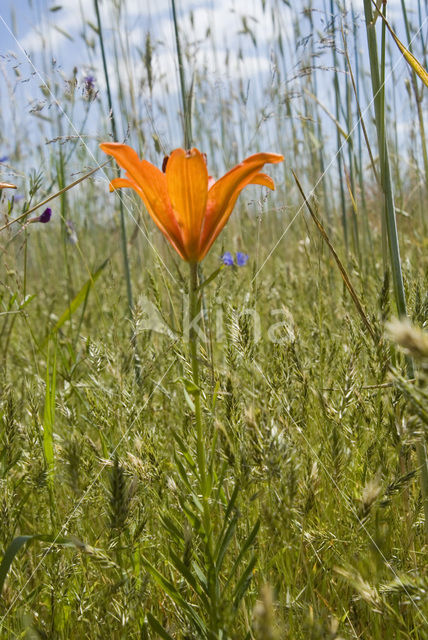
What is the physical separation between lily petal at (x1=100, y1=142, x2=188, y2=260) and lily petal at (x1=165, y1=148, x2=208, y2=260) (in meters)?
0.01

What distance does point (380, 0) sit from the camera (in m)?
0.78

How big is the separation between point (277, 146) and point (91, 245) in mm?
1957

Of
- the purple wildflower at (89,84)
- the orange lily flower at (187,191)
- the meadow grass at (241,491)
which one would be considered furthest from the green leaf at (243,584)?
the purple wildflower at (89,84)

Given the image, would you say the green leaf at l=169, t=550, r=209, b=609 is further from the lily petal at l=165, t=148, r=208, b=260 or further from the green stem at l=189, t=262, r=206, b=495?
the lily petal at l=165, t=148, r=208, b=260

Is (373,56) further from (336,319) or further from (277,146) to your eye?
Answer: (277,146)

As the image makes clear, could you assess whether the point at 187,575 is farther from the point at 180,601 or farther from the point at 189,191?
the point at 189,191

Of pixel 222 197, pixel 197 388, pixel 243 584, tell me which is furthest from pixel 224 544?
pixel 222 197

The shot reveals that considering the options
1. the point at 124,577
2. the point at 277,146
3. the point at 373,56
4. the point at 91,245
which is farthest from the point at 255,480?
the point at 91,245

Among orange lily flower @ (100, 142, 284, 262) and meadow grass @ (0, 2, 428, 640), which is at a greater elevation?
orange lily flower @ (100, 142, 284, 262)

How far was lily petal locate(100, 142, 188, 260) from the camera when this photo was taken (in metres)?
0.65

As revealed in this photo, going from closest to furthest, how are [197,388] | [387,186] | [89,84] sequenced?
[197,388]
[387,186]
[89,84]

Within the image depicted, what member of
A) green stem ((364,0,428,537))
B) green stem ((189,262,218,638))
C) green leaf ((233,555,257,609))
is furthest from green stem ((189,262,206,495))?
green stem ((364,0,428,537))

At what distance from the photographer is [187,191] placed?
66 centimetres

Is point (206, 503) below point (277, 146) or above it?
below
